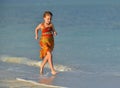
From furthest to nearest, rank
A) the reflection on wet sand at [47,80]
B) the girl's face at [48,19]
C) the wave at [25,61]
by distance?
the wave at [25,61] < the girl's face at [48,19] < the reflection on wet sand at [47,80]

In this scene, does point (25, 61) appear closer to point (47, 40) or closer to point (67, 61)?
point (67, 61)

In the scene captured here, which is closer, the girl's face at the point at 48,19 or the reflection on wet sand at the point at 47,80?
the reflection on wet sand at the point at 47,80

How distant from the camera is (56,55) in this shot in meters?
12.0

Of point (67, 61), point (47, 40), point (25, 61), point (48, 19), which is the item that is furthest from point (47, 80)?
point (67, 61)

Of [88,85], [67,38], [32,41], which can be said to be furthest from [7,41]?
[88,85]

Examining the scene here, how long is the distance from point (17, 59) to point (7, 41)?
3569 mm

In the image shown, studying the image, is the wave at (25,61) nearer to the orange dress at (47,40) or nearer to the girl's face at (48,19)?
the orange dress at (47,40)

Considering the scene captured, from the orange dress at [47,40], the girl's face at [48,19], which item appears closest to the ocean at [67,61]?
the orange dress at [47,40]

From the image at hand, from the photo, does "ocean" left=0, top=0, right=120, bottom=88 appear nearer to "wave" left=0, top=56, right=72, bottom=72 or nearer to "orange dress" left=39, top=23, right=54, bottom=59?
"wave" left=0, top=56, right=72, bottom=72

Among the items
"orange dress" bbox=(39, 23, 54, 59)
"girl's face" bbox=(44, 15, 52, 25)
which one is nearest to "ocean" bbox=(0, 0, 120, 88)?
"orange dress" bbox=(39, 23, 54, 59)

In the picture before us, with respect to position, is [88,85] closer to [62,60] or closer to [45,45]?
[45,45]

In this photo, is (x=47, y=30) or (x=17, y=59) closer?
(x=47, y=30)

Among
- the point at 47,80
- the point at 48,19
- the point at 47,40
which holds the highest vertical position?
the point at 48,19

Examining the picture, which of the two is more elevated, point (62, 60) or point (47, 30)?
point (47, 30)
